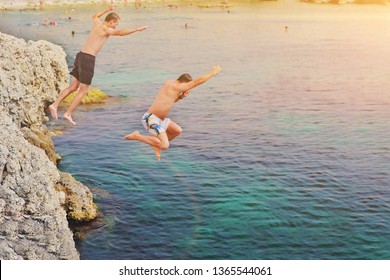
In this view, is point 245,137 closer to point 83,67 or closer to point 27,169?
point 27,169

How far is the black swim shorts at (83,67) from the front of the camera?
10.8 metres

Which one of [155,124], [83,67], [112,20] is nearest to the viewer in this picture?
[112,20]

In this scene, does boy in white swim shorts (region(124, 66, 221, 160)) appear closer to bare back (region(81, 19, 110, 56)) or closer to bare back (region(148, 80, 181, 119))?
bare back (region(148, 80, 181, 119))

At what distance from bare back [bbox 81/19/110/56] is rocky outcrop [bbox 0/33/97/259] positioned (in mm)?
5424

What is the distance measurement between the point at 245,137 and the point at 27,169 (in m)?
13.9

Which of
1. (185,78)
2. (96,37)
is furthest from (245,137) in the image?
(96,37)

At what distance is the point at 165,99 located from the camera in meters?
10.8

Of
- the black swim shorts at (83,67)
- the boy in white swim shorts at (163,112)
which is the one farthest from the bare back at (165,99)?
the black swim shorts at (83,67)

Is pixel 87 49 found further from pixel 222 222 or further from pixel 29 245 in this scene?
pixel 222 222

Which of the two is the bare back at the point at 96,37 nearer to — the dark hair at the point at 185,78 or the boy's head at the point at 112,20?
the boy's head at the point at 112,20

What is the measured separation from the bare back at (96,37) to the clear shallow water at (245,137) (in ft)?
34.4

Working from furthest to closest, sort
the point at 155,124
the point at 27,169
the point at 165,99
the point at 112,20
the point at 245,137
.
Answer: the point at 245,137, the point at 27,169, the point at 155,124, the point at 165,99, the point at 112,20

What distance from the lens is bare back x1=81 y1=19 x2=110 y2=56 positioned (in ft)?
35.2

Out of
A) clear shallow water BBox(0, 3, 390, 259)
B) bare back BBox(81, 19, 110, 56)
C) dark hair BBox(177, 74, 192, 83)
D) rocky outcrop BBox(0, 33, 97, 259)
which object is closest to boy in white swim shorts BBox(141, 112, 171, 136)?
dark hair BBox(177, 74, 192, 83)
